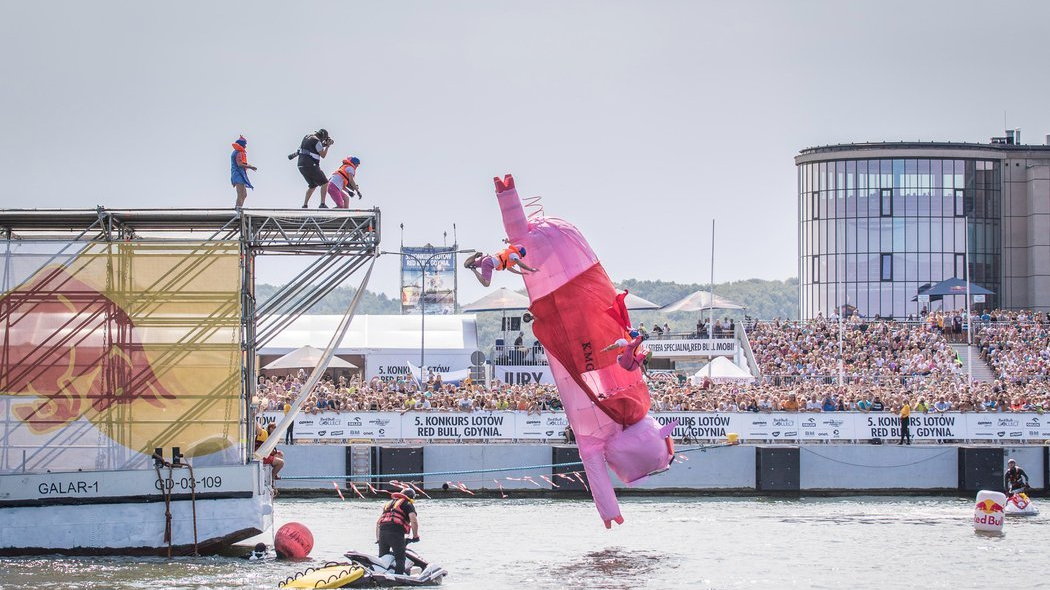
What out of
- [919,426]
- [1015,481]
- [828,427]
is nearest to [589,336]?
[1015,481]

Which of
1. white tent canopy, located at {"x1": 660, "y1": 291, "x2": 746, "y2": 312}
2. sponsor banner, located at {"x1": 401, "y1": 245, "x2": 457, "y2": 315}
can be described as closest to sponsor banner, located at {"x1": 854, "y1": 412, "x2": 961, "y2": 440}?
white tent canopy, located at {"x1": 660, "y1": 291, "x2": 746, "y2": 312}

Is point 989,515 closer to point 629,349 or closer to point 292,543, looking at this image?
point 629,349

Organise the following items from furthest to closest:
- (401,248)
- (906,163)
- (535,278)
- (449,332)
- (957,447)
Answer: (401,248) → (906,163) → (449,332) → (957,447) → (535,278)

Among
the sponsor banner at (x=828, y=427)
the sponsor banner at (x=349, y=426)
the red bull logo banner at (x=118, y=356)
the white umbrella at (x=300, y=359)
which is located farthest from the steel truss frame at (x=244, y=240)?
the white umbrella at (x=300, y=359)

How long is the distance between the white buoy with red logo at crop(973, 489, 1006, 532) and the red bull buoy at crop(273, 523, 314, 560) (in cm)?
1326

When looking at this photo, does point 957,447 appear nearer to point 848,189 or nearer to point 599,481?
point 599,481

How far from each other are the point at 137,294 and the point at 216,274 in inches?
53.4

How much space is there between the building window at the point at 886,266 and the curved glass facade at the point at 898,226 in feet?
0.17

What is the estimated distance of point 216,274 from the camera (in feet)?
81.1

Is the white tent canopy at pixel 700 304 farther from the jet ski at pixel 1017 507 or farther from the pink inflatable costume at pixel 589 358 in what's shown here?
the pink inflatable costume at pixel 589 358

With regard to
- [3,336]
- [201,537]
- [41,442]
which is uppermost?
[3,336]

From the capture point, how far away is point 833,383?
48719mm

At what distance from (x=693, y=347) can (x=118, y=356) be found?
34062mm

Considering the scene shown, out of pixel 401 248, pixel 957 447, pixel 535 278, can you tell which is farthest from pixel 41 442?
A: pixel 401 248
